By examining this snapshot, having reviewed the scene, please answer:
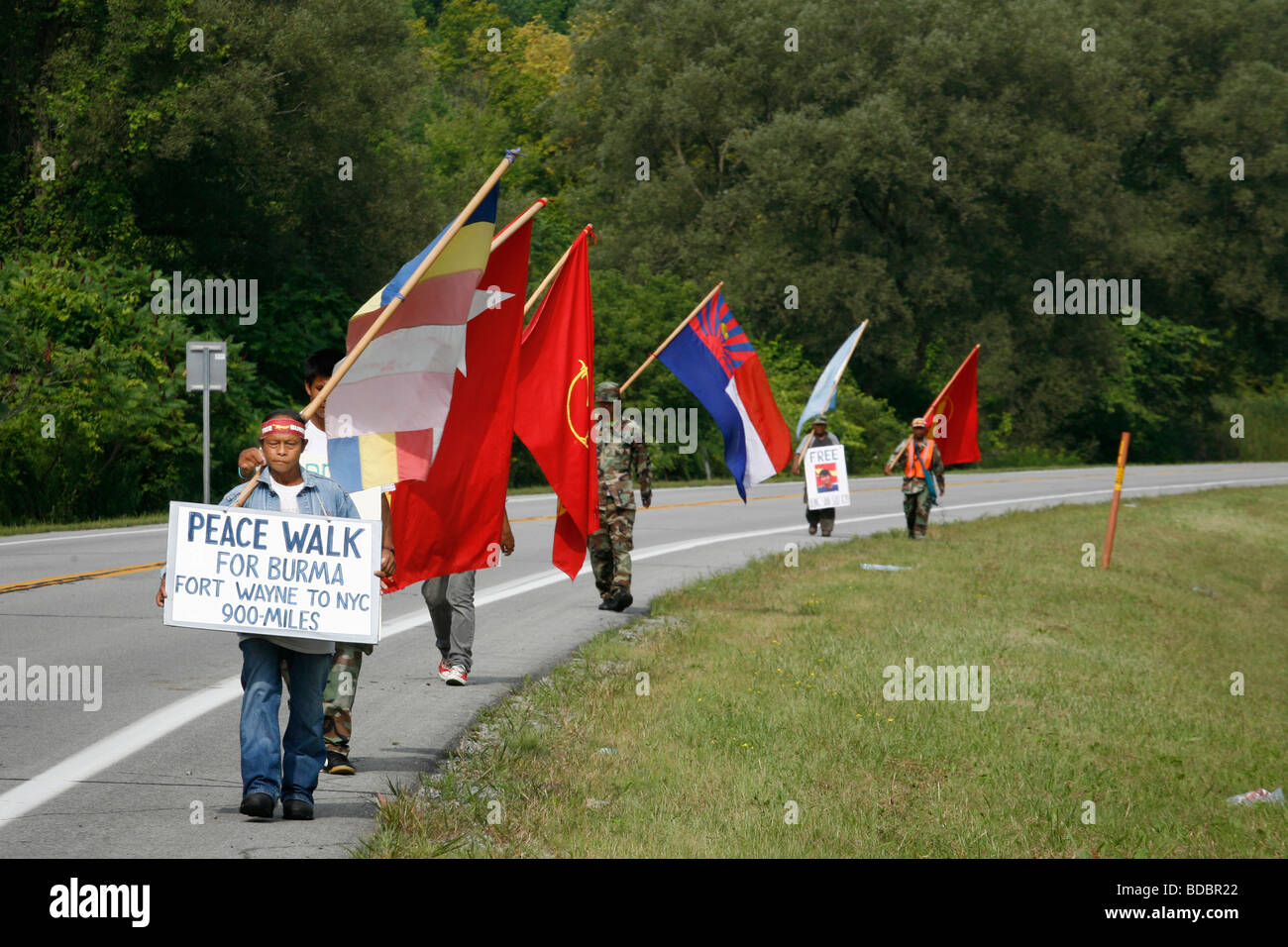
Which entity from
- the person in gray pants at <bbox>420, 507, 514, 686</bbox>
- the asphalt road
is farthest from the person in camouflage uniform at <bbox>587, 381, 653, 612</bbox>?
the person in gray pants at <bbox>420, 507, 514, 686</bbox>

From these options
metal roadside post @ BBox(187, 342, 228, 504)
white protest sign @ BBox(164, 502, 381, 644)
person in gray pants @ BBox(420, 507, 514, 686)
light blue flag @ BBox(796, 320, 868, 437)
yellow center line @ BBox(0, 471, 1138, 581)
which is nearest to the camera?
white protest sign @ BBox(164, 502, 381, 644)

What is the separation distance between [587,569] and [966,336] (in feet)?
130

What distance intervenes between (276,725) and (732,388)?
883 cm

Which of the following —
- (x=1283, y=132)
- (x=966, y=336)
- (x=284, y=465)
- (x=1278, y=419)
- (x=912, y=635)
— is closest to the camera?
(x=284, y=465)

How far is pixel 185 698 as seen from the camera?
9695mm

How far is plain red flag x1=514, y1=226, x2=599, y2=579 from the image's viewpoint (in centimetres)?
1094

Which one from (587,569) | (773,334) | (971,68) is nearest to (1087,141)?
(971,68)

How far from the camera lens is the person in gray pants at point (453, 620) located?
394 inches

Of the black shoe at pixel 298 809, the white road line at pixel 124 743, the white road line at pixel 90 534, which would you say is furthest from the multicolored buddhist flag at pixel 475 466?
the white road line at pixel 90 534

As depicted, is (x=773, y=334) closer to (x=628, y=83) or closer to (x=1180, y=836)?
(x=628, y=83)

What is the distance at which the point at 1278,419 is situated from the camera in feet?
224

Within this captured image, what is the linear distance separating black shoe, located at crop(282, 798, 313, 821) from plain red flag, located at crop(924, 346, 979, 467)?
16267mm

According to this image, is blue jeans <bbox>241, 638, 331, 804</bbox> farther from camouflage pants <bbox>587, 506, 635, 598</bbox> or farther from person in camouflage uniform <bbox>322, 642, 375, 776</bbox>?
camouflage pants <bbox>587, 506, 635, 598</bbox>

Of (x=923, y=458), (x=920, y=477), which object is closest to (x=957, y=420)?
(x=923, y=458)
